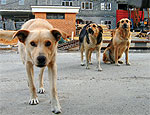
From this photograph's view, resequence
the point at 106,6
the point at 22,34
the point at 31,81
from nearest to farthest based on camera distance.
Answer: the point at 22,34 < the point at 31,81 < the point at 106,6

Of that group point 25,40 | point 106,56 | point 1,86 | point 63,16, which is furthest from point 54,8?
point 25,40

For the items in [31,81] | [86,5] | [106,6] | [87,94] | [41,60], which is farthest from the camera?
[106,6]

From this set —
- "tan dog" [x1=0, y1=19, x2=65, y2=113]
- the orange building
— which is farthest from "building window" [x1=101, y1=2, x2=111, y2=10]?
"tan dog" [x1=0, y1=19, x2=65, y2=113]

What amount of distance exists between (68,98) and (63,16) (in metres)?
19.1

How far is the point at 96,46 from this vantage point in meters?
7.43

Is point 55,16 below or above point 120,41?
above

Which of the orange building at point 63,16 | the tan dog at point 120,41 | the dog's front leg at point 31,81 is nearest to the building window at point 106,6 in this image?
the orange building at point 63,16

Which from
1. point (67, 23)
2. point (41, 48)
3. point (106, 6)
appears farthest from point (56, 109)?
point (106, 6)

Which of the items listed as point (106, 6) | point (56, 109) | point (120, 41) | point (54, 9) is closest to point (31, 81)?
point (56, 109)

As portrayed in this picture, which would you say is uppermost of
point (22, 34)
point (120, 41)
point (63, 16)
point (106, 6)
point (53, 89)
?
point (106, 6)

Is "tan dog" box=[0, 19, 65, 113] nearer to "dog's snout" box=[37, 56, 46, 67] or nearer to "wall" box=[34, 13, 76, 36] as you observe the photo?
"dog's snout" box=[37, 56, 46, 67]

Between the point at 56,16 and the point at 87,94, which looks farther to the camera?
the point at 56,16

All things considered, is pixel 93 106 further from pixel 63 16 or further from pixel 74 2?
pixel 74 2

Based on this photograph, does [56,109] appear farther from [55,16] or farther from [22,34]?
[55,16]
